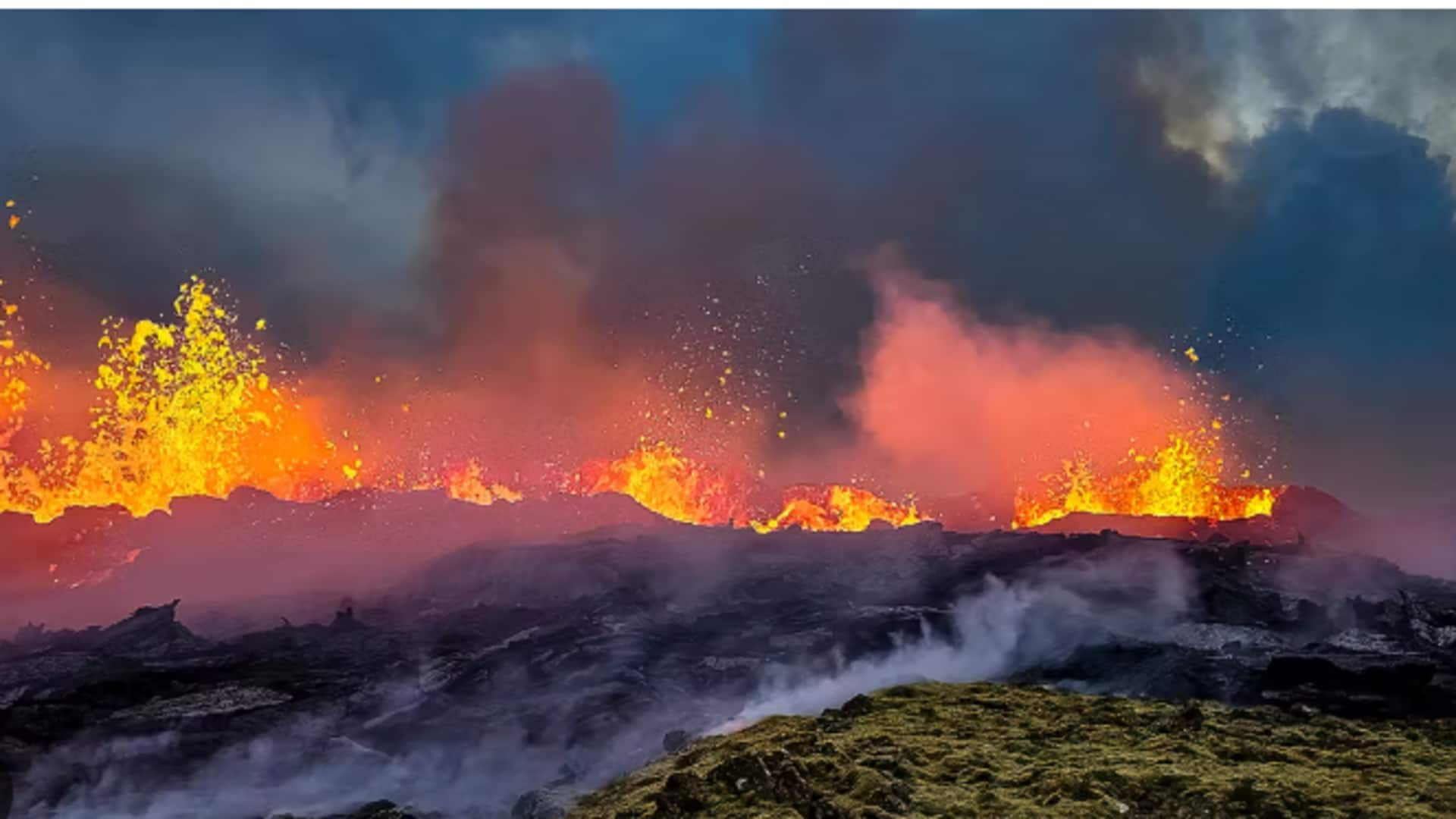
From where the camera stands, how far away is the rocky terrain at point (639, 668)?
91.4ft

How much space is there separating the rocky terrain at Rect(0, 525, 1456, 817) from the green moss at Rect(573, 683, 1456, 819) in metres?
0.47

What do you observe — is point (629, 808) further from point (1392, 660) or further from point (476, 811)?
point (1392, 660)

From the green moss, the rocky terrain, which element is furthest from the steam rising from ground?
the green moss

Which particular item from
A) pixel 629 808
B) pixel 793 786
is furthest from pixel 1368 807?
pixel 629 808

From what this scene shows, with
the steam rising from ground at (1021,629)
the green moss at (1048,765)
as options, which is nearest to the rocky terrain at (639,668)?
the steam rising from ground at (1021,629)

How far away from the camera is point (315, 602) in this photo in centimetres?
9600

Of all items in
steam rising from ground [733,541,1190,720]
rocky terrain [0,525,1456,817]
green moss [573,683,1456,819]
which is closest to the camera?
green moss [573,683,1456,819]

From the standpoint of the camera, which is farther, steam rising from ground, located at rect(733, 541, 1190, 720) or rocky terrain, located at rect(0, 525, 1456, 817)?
steam rising from ground, located at rect(733, 541, 1190, 720)

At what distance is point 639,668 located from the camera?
143 feet

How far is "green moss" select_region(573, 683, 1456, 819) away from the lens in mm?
12898

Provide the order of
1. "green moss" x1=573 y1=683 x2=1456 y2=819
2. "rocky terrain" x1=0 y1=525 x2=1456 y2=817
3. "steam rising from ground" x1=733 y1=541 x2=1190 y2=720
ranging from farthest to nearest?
"steam rising from ground" x1=733 y1=541 x2=1190 y2=720 → "rocky terrain" x1=0 y1=525 x2=1456 y2=817 → "green moss" x1=573 y1=683 x2=1456 y2=819

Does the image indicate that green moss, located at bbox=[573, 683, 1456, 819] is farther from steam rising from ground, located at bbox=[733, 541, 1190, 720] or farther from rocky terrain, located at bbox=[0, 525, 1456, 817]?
steam rising from ground, located at bbox=[733, 541, 1190, 720]

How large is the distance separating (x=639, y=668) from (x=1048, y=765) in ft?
99.5

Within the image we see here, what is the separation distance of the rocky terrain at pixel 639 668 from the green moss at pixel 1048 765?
0.47m
